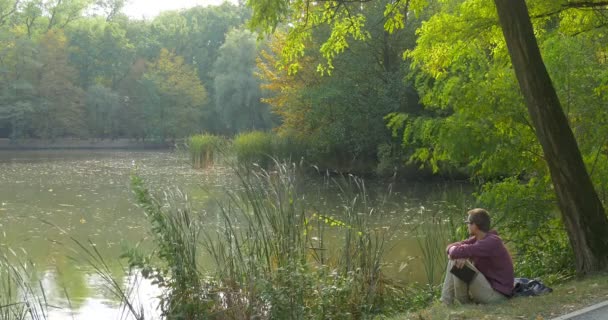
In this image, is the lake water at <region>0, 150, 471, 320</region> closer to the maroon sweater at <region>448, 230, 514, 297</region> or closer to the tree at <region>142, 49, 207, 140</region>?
the maroon sweater at <region>448, 230, 514, 297</region>

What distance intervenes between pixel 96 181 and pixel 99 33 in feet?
128

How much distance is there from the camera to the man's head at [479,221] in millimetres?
6367

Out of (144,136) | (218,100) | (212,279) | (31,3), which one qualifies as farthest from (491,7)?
(31,3)

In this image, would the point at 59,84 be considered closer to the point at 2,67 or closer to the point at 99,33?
the point at 2,67

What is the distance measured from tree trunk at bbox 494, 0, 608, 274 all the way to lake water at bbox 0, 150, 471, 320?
1.93 metres

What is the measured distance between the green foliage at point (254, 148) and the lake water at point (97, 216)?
3.37 feet

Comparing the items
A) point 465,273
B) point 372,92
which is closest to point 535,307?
point 465,273

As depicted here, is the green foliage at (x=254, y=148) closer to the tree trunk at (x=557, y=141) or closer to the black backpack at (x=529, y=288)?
the tree trunk at (x=557, y=141)

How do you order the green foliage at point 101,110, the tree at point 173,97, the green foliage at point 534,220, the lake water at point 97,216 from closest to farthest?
the green foliage at point 534,220 → the lake water at point 97,216 → the green foliage at point 101,110 → the tree at point 173,97

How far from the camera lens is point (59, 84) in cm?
5372

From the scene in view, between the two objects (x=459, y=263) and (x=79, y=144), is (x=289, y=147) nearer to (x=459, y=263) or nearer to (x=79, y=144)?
(x=459, y=263)

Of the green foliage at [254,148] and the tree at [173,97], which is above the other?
the tree at [173,97]

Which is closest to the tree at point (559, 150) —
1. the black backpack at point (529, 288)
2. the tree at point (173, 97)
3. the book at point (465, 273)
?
the black backpack at point (529, 288)

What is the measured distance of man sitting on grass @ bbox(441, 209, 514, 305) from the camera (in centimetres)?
629
